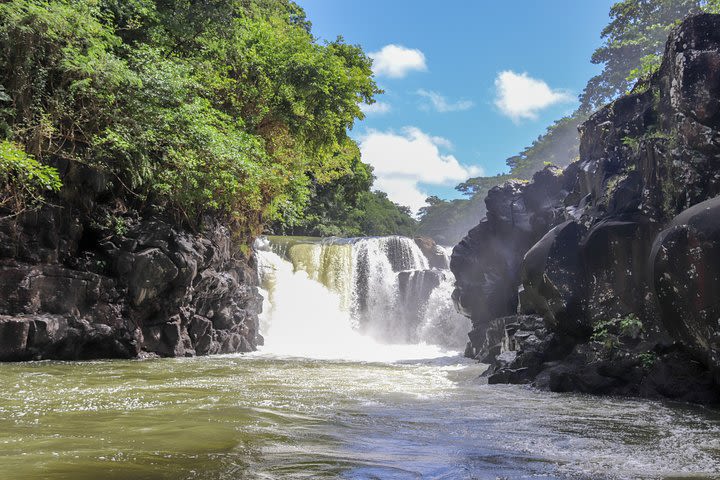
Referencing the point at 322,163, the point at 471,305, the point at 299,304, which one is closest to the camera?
the point at 471,305

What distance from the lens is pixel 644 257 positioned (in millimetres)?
8914

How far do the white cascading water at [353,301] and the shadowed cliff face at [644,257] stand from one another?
36.4 feet

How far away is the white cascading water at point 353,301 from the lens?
23.1m

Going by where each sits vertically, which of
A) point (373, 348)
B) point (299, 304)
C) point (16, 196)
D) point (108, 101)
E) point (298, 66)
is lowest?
point (373, 348)

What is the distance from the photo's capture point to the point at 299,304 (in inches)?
935

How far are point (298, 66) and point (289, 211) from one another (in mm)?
5699

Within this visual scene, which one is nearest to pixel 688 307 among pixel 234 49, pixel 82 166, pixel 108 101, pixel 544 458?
pixel 544 458

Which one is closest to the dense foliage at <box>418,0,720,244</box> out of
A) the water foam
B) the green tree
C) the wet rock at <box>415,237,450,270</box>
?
the green tree

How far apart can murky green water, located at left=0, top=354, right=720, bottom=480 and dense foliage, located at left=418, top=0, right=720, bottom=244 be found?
1900 cm

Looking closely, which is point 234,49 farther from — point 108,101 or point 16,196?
point 16,196

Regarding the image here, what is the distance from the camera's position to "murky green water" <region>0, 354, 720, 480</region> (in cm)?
309

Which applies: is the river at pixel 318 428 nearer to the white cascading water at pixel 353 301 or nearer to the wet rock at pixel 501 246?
the wet rock at pixel 501 246

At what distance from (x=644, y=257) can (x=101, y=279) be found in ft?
35.9

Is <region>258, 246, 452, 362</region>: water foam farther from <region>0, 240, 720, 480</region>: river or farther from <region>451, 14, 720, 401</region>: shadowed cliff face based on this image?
<region>0, 240, 720, 480</region>: river
